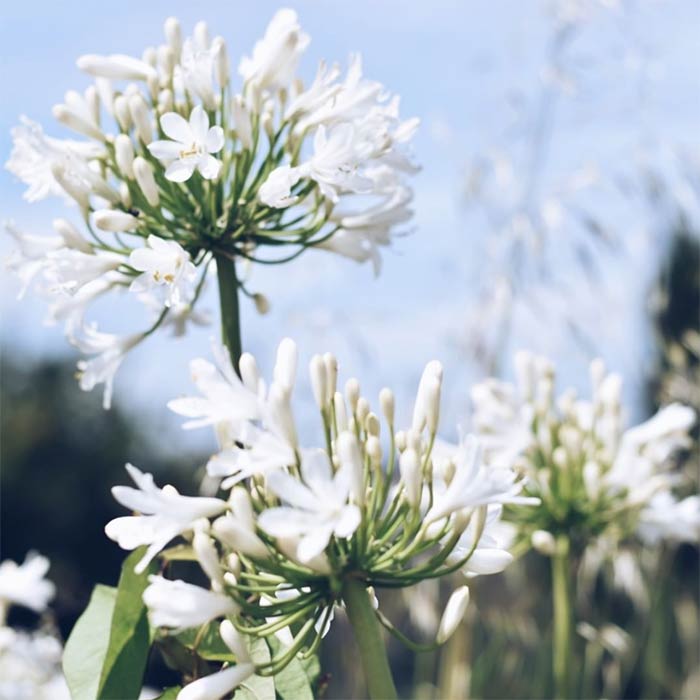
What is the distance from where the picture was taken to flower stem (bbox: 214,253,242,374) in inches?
62.8

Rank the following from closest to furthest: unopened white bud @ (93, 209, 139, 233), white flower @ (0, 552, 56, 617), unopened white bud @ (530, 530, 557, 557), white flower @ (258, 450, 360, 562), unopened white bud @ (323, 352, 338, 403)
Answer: white flower @ (258, 450, 360, 562) → unopened white bud @ (323, 352, 338, 403) → unopened white bud @ (93, 209, 139, 233) → white flower @ (0, 552, 56, 617) → unopened white bud @ (530, 530, 557, 557)

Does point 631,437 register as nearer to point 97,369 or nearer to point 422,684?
point 97,369

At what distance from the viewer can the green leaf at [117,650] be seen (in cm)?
132

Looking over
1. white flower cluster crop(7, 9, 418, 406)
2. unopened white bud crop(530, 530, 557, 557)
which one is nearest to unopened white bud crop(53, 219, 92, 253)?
white flower cluster crop(7, 9, 418, 406)

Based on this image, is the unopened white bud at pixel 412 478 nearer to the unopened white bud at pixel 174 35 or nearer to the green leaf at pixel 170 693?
the green leaf at pixel 170 693

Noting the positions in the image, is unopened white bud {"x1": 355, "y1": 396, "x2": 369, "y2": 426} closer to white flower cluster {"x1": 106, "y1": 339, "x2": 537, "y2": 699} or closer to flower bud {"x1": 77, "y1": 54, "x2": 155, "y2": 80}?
white flower cluster {"x1": 106, "y1": 339, "x2": 537, "y2": 699}

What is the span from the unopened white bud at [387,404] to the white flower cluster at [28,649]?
3.98ft

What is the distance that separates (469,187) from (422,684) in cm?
Result: 200

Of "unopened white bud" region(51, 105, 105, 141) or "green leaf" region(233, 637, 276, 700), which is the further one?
"unopened white bud" region(51, 105, 105, 141)

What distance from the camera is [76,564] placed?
13.3 metres

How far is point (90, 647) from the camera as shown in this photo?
54.2 inches

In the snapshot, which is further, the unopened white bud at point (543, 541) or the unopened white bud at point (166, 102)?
the unopened white bud at point (543, 541)

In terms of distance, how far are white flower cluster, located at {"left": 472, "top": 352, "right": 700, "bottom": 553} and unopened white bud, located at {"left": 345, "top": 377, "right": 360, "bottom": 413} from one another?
1.24 meters

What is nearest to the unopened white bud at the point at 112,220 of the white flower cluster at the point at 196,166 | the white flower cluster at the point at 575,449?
the white flower cluster at the point at 196,166
